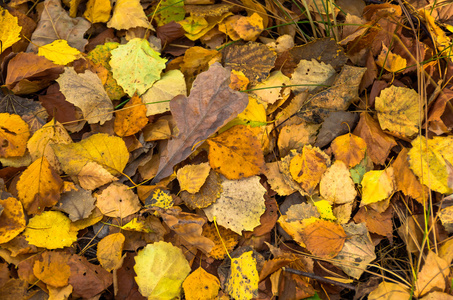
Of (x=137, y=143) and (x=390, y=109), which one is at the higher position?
(x=390, y=109)

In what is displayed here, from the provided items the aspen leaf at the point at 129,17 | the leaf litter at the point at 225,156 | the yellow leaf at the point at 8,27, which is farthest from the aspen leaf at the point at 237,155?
the yellow leaf at the point at 8,27

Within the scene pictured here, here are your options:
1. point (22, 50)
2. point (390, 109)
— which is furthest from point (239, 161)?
point (22, 50)

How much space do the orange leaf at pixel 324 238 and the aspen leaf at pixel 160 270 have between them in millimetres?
516

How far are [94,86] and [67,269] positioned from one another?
0.79 m

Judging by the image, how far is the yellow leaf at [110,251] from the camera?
4.49ft

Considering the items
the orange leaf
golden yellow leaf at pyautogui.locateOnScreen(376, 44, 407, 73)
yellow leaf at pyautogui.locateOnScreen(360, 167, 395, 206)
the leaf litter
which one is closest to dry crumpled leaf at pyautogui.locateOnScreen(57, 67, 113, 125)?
the leaf litter

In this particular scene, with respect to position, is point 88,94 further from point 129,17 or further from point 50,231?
point 50,231

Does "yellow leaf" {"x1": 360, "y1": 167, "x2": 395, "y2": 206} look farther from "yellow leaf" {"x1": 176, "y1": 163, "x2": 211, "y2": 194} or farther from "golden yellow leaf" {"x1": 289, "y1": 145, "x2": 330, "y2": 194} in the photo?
"yellow leaf" {"x1": 176, "y1": 163, "x2": 211, "y2": 194}

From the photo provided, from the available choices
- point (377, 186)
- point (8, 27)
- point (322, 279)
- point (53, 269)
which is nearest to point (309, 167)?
point (377, 186)

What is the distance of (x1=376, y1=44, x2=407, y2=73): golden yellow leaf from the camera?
1517mm

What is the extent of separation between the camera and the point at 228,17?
1.64 metres

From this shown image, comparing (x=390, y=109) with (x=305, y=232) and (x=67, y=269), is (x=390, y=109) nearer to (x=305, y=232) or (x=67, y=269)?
(x=305, y=232)

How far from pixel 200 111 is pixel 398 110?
34.7 inches

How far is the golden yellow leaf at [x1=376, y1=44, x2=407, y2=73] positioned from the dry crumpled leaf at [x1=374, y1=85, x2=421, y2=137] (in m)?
0.11
